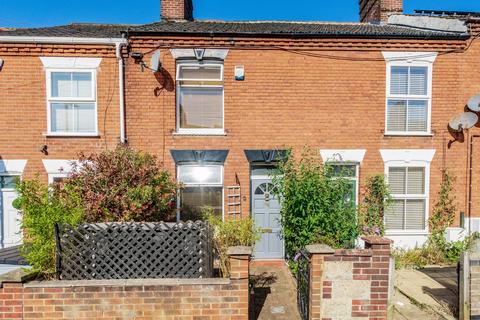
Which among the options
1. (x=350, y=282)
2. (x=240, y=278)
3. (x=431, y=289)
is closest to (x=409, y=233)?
(x=431, y=289)

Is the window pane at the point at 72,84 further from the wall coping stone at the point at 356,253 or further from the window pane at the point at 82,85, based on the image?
the wall coping stone at the point at 356,253

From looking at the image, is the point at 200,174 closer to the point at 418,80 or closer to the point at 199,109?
the point at 199,109

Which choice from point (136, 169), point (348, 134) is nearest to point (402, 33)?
point (348, 134)

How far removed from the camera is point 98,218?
4.83 meters

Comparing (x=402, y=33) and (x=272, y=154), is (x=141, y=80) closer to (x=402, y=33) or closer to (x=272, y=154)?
(x=272, y=154)

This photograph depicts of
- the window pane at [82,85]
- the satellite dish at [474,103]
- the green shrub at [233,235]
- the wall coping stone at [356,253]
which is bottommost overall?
the green shrub at [233,235]

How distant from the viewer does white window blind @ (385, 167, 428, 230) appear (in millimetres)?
7402

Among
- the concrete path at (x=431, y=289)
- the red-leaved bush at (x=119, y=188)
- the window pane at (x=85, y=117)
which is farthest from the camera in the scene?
the window pane at (x=85, y=117)

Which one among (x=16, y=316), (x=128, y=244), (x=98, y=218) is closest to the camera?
(x=16, y=316)

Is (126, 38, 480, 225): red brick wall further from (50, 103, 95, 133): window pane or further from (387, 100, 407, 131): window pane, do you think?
(50, 103, 95, 133): window pane

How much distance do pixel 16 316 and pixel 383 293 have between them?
4.73m

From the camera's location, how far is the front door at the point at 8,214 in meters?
7.02

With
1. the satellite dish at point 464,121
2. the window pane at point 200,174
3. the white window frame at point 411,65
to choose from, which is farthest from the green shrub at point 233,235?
the satellite dish at point 464,121

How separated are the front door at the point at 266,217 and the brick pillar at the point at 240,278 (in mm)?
3650
